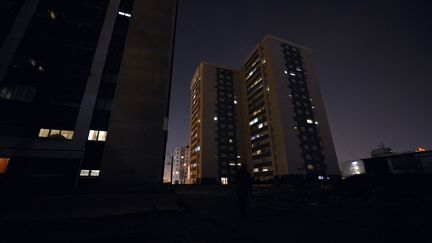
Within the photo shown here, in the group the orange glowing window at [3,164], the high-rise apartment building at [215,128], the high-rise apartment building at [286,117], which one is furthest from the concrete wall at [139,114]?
the high-rise apartment building at [215,128]

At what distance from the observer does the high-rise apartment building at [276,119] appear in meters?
61.5

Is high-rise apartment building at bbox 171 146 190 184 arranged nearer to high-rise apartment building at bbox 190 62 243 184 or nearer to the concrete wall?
high-rise apartment building at bbox 190 62 243 184

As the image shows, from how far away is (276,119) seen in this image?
6519 centimetres

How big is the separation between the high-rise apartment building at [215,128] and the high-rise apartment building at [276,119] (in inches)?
17.4

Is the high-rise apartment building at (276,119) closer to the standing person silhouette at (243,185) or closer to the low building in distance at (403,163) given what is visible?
the low building in distance at (403,163)

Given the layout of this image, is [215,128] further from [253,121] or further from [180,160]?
[180,160]

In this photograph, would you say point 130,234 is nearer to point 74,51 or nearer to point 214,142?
point 74,51

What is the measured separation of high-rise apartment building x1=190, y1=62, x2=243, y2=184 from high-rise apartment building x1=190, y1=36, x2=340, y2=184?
441mm

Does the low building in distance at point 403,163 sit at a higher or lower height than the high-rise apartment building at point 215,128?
lower

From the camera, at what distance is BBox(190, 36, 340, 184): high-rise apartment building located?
202ft

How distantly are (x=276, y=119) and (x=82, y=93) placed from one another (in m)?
58.8

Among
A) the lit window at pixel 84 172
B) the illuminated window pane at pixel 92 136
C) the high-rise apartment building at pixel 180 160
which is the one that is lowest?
the lit window at pixel 84 172

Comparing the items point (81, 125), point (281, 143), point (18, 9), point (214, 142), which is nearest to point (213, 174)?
point (214, 142)

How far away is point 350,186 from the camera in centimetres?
1306
